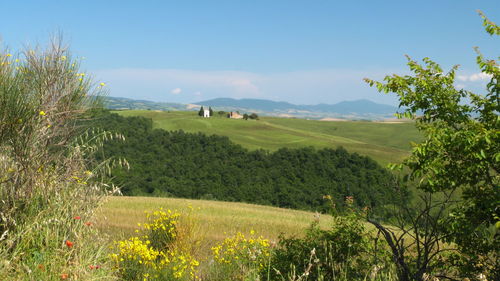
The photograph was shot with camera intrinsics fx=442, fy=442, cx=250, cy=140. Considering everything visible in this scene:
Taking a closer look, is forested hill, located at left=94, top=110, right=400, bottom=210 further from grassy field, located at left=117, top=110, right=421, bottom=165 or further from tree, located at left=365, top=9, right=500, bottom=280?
tree, located at left=365, top=9, right=500, bottom=280

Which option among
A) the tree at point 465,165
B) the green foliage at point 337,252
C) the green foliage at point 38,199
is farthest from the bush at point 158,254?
the tree at point 465,165

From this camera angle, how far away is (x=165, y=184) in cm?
4766

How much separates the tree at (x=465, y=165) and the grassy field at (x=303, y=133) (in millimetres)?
53159

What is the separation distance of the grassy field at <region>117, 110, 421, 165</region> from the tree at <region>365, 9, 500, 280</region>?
5316cm

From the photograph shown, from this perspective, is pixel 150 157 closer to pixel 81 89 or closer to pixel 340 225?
pixel 81 89

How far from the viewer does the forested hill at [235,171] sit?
1825 inches

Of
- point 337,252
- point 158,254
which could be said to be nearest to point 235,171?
point 158,254

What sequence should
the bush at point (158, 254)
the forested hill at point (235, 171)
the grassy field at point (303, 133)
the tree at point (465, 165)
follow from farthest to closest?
the grassy field at point (303, 133) < the forested hill at point (235, 171) < the bush at point (158, 254) < the tree at point (465, 165)

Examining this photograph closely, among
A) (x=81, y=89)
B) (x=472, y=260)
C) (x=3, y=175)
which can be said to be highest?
(x=81, y=89)

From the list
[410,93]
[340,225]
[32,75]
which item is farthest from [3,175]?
[410,93]

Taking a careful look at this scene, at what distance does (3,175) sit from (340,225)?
189 inches

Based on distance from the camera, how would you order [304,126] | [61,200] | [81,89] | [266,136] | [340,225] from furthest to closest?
[304,126] → [266,136] → [81,89] → [61,200] → [340,225]

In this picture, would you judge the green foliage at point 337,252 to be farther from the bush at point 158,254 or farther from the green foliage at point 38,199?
the green foliage at point 38,199

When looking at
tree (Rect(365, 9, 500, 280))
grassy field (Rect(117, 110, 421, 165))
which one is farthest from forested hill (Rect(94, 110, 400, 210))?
tree (Rect(365, 9, 500, 280))
